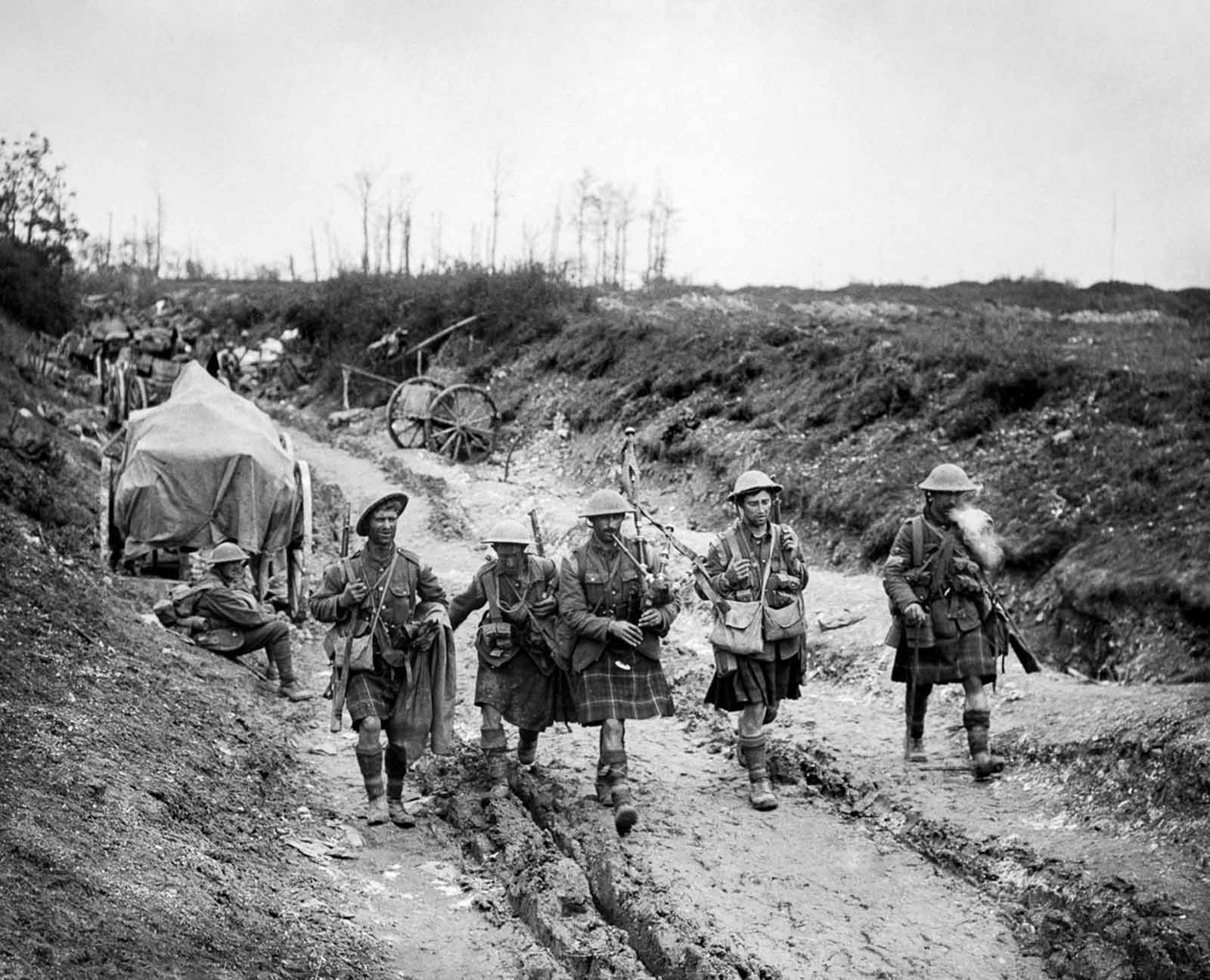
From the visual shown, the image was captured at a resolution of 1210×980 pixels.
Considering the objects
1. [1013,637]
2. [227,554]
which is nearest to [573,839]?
[1013,637]

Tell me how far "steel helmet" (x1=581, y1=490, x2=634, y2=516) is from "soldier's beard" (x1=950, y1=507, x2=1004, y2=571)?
224 centimetres

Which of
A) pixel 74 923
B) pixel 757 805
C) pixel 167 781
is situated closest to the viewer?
pixel 74 923

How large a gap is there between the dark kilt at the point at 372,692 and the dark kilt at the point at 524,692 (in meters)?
0.58

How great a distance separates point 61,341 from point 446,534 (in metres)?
18.5

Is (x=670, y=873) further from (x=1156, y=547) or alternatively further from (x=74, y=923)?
(x=1156, y=547)

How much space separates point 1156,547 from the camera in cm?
946

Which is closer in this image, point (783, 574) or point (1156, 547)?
point (783, 574)

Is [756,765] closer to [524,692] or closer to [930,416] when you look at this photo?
[524,692]

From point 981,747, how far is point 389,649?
370cm

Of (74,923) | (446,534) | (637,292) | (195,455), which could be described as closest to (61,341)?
(637,292)

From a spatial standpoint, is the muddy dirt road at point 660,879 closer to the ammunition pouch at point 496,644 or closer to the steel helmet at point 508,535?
the ammunition pouch at point 496,644

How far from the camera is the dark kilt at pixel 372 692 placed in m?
6.72

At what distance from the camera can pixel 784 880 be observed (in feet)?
19.5

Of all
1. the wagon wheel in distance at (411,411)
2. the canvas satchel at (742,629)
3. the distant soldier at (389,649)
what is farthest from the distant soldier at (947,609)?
the wagon wheel in distance at (411,411)
